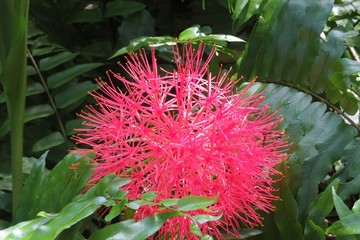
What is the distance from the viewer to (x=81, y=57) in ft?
4.65

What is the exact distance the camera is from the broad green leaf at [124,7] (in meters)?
1.33

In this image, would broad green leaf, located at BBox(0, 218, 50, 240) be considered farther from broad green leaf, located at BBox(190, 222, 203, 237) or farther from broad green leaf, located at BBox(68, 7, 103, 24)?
broad green leaf, located at BBox(68, 7, 103, 24)

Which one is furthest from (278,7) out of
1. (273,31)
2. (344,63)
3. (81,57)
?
(81,57)

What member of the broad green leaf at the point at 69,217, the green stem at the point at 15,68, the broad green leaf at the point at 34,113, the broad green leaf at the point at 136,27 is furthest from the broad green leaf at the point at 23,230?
the broad green leaf at the point at 136,27

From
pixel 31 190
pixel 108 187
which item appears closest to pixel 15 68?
pixel 31 190

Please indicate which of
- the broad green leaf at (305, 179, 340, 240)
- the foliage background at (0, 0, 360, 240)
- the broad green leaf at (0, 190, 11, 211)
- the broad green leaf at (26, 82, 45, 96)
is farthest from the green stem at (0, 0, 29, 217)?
the broad green leaf at (305, 179, 340, 240)

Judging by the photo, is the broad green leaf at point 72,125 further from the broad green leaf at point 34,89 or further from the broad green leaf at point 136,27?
the broad green leaf at point 136,27

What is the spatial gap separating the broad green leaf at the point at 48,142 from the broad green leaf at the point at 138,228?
518 mm

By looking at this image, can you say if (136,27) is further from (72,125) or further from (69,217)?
(69,217)

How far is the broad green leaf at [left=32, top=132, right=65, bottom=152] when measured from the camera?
1109mm

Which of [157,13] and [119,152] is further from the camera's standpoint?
[157,13]

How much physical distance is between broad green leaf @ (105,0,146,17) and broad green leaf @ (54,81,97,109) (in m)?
0.23

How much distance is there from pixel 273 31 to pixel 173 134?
1.05ft

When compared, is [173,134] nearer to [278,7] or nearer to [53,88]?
[278,7]
